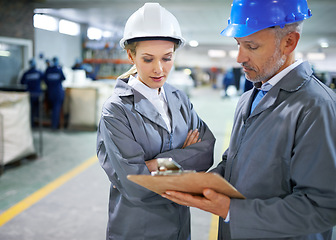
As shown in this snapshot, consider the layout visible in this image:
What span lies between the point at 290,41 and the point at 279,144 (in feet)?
1.60

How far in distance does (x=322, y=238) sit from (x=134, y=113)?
1.16 meters

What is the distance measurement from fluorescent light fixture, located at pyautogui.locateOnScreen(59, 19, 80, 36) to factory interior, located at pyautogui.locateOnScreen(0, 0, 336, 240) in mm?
51

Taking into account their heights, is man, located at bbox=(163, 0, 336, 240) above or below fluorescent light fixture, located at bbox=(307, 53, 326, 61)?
below

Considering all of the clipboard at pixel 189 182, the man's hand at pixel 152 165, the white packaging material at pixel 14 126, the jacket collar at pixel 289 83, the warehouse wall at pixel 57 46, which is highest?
the warehouse wall at pixel 57 46

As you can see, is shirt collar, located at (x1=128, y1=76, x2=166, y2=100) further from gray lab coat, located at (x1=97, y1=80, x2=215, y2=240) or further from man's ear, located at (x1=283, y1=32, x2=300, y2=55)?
man's ear, located at (x1=283, y1=32, x2=300, y2=55)

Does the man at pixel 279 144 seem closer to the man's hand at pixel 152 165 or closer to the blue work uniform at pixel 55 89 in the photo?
the man's hand at pixel 152 165

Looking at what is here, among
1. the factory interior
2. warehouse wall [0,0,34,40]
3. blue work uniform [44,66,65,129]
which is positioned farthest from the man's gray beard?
warehouse wall [0,0,34,40]

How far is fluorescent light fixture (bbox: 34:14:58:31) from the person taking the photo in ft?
42.2

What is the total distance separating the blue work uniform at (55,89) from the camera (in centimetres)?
839

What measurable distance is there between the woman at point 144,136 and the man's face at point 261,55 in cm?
46

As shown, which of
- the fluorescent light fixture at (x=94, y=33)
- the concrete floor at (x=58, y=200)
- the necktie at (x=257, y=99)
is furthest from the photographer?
the fluorescent light fixture at (x=94, y=33)

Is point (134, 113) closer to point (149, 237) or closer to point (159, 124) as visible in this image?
point (159, 124)

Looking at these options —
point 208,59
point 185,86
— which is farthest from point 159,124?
point 208,59

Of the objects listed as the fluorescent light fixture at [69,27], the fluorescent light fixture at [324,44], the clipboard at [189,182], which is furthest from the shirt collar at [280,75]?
the fluorescent light fixture at [324,44]
